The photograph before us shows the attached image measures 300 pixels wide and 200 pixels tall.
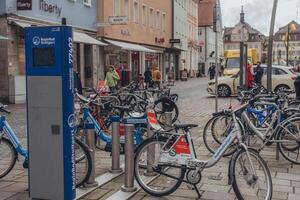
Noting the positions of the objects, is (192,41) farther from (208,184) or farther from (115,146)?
(208,184)

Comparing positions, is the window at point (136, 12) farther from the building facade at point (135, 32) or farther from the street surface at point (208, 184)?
the street surface at point (208, 184)

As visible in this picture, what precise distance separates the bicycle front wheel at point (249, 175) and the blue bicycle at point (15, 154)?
6.11 feet

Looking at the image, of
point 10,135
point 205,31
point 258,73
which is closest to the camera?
point 10,135

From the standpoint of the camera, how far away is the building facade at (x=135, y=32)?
1156 inches

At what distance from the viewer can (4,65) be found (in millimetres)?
20453

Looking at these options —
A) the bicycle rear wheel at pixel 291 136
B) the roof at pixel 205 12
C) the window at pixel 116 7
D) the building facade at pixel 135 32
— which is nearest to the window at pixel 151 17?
the building facade at pixel 135 32

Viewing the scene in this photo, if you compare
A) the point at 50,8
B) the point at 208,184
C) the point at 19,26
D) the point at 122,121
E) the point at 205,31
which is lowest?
the point at 208,184

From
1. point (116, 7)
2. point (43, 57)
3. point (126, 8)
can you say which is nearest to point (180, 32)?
point (126, 8)

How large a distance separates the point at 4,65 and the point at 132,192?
15.4 metres

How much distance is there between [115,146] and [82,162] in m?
0.81

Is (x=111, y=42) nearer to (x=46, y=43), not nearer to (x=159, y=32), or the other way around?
(x=159, y=32)

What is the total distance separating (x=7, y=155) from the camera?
6992mm

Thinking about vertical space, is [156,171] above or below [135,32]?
below

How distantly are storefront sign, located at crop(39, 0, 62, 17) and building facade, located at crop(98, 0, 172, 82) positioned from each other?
2515 mm
